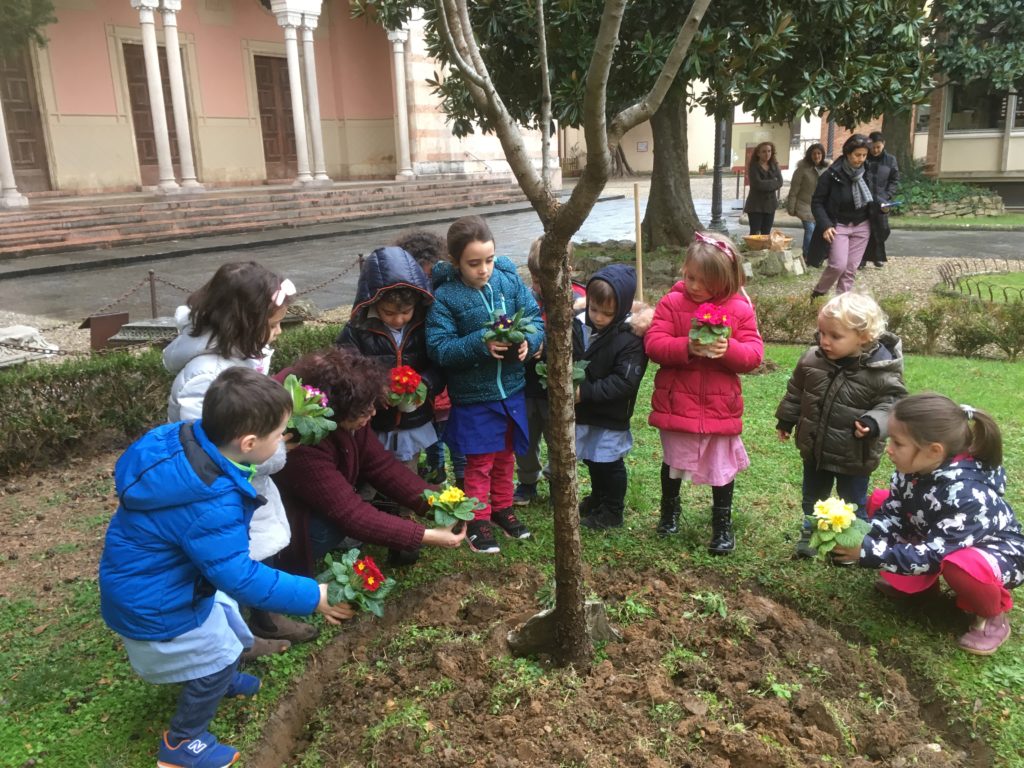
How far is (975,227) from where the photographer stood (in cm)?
1630

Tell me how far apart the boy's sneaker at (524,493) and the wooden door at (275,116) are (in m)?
20.7

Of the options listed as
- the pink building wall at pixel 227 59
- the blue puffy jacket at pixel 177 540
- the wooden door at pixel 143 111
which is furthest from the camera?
the wooden door at pixel 143 111

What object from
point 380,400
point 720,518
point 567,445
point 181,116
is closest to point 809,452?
point 720,518

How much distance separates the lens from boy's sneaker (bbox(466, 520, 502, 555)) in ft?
12.3

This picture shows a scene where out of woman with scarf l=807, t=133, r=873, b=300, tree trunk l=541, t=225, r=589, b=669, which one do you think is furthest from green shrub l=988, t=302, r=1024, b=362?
tree trunk l=541, t=225, r=589, b=669

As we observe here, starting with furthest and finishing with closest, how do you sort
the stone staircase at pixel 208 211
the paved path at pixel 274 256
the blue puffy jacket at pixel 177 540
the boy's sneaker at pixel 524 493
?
the stone staircase at pixel 208 211 → the paved path at pixel 274 256 → the boy's sneaker at pixel 524 493 → the blue puffy jacket at pixel 177 540

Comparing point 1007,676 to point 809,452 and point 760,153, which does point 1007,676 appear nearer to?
point 809,452

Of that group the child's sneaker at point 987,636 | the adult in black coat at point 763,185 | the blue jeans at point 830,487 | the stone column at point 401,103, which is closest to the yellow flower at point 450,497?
the blue jeans at point 830,487

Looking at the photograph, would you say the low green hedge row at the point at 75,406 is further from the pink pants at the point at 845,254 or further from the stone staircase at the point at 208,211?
the stone staircase at the point at 208,211

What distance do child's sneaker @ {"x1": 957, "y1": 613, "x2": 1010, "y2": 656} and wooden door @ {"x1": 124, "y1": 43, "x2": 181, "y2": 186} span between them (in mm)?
20132

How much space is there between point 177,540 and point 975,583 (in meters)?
2.59

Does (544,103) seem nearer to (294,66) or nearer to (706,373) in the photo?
(706,373)

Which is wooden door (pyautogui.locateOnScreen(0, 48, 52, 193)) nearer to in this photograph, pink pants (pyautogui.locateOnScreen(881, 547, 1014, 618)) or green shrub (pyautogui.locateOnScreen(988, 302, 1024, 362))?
green shrub (pyautogui.locateOnScreen(988, 302, 1024, 362))

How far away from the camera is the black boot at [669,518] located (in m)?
3.84
